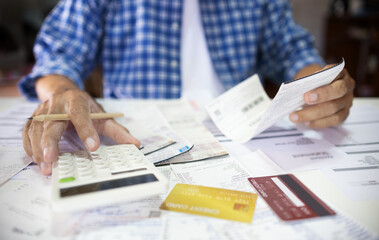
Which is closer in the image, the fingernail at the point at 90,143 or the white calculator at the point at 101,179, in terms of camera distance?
the white calculator at the point at 101,179

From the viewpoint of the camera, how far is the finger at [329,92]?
19.5 inches

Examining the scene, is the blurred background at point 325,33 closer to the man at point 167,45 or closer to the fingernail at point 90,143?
the man at point 167,45

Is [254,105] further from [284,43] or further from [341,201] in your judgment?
[284,43]

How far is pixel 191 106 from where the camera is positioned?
722 mm

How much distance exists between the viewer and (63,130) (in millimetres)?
466

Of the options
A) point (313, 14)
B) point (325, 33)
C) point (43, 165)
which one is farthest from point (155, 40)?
point (313, 14)

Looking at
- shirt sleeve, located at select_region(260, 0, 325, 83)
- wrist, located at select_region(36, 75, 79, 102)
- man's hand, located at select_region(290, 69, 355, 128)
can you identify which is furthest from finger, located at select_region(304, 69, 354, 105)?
wrist, located at select_region(36, 75, 79, 102)

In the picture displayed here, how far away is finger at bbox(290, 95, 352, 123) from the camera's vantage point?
21.4 inches

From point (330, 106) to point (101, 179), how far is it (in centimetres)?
44

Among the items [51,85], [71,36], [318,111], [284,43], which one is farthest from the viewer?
[284,43]

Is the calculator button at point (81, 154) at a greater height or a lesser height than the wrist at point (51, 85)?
lesser

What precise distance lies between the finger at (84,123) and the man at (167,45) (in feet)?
0.88

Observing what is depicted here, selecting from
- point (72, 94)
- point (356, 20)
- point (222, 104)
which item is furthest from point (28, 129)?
point (356, 20)

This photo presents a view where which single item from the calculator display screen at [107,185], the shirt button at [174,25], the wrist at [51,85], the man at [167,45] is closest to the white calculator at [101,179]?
the calculator display screen at [107,185]
